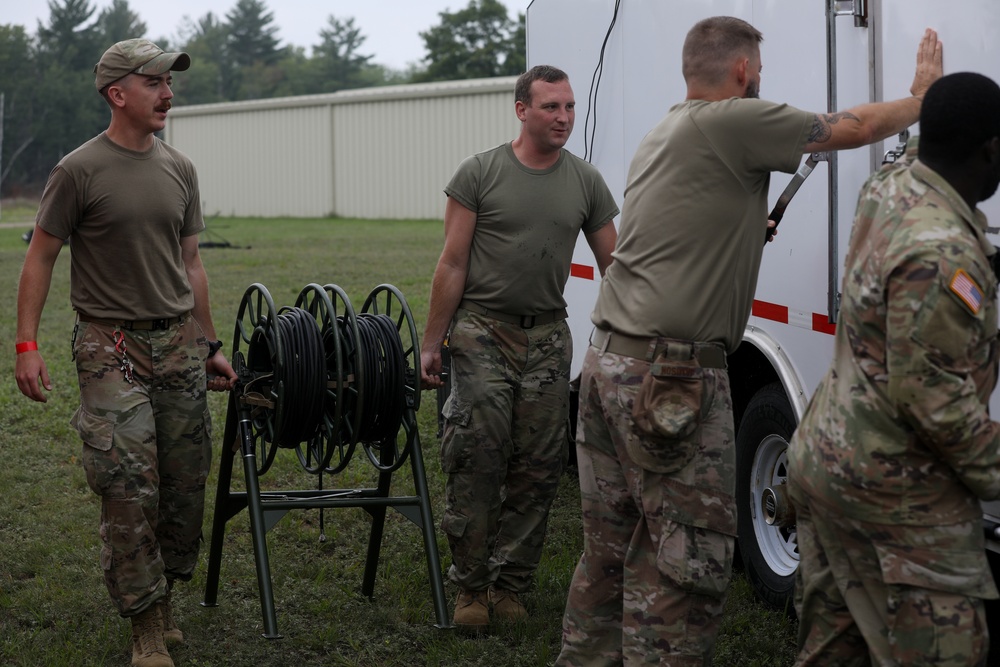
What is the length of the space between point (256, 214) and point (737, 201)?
1521 inches

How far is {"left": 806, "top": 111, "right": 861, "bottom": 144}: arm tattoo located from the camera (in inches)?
130

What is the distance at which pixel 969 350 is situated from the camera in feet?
8.53

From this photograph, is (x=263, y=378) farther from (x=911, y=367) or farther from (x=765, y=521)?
(x=911, y=367)

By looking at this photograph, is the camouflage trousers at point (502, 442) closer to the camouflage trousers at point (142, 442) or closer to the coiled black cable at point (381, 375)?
the coiled black cable at point (381, 375)

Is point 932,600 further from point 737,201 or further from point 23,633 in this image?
point 23,633

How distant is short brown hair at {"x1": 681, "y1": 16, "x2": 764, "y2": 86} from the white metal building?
3115 cm

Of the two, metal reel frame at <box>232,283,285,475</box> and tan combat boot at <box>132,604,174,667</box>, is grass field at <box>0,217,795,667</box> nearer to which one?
tan combat boot at <box>132,604,174,667</box>

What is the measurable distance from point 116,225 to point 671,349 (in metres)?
2.19

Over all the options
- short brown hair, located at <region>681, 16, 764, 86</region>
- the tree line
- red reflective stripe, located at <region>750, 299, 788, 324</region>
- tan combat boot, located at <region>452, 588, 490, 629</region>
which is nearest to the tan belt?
short brown hair, located at <region>681, 16, 764, 86</region>

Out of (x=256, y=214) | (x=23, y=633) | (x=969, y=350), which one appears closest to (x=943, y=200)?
(x=969, y=350)

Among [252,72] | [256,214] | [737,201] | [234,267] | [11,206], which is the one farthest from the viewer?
[252,72]

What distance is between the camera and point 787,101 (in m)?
4.37

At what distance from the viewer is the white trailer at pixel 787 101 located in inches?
143

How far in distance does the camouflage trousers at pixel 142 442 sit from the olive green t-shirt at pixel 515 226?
45.1 inches
